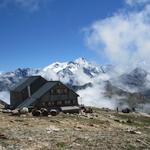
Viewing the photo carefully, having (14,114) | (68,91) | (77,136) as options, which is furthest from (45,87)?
(77,136)

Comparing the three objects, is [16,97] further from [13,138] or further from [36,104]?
[13,138]

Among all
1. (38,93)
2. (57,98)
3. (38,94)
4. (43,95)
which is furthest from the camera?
(38,93)

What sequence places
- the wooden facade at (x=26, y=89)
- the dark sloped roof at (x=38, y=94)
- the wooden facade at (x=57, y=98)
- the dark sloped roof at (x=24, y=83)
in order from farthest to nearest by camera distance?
the dark sloped roof at (x=24, y=83)
the wooden facade at (x=26, y=89)
the dark sloped roof at (x=38, y=94)
the wooden facade at (x=57, y=98)

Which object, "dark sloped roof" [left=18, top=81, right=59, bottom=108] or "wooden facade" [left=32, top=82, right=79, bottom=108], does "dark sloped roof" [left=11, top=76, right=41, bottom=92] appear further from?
"wooden facade" [left=32, top=82, right=79, bottom=108]

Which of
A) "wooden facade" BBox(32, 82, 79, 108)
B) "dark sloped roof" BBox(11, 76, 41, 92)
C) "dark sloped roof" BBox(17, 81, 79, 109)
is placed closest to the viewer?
"wooden facade" BBox(32, 82, 79, 108)

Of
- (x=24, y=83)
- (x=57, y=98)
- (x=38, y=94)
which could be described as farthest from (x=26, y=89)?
(x=57, y=98)

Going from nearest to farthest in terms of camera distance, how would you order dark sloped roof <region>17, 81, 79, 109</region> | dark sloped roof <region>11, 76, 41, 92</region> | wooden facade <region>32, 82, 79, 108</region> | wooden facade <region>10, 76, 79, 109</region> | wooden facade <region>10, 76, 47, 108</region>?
wooden facade <region>32, 82, 79, 108</region> < wooden facade <region>10, 76, 79, 109</region> < dark sloped roof <region>17, 81, 79, 109</region> < wooden facade <region>10, 76, 47, 108</region> < dark sloped roof <region>11, 76, 41, 92</region>

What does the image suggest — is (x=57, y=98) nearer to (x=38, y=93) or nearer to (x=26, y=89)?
(x=38, y=93)

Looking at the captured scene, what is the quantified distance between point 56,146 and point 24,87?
78956 millimetres

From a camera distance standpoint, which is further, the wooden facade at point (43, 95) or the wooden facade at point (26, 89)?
the wooden facade at point (26, 89)

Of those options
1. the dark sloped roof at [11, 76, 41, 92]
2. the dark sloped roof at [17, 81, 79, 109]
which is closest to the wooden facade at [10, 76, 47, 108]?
the dark sloped roof at [11, 76, 41, 92]

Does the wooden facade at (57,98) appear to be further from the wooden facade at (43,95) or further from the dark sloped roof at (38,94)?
the dark sloped roof at (38,94)

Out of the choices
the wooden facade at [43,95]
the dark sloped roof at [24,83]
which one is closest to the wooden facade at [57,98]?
the wooden facade at [43,95]

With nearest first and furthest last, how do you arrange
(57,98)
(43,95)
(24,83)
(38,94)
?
(43,95), (57,98), (38,94), (24,83)
